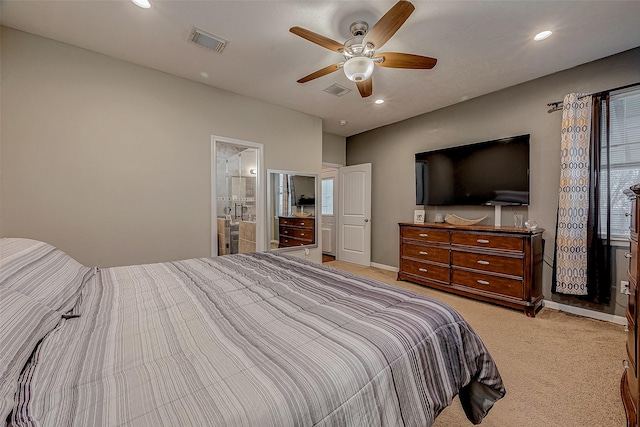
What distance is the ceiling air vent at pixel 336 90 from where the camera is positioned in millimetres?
3188

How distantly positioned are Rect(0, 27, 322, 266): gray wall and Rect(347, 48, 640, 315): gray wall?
8.89 ft

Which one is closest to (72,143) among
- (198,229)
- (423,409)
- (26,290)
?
(198,229)

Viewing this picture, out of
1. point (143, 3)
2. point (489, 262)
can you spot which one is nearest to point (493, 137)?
point (489, 262)

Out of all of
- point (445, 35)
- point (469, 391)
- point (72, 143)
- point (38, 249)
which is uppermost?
point (445, 35)

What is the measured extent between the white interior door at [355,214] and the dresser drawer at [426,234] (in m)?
1.15

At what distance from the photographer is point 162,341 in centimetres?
88

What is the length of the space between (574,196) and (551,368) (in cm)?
182

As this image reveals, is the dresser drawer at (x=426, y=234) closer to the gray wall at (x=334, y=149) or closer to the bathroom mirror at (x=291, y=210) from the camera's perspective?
the bathroom mirror at (x=291, y=210)

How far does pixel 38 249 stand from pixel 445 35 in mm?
3385

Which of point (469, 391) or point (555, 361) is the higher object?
point (469, 391)

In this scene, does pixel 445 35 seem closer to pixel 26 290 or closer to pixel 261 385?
pixel 261 385

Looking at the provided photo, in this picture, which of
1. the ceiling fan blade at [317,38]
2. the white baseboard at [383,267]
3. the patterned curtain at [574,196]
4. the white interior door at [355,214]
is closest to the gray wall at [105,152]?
the ceiling fan blade at [317,38]

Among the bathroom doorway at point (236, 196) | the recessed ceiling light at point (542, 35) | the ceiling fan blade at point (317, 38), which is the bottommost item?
the bathroom doorway at point (236, 196)

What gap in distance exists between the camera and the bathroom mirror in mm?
3830
